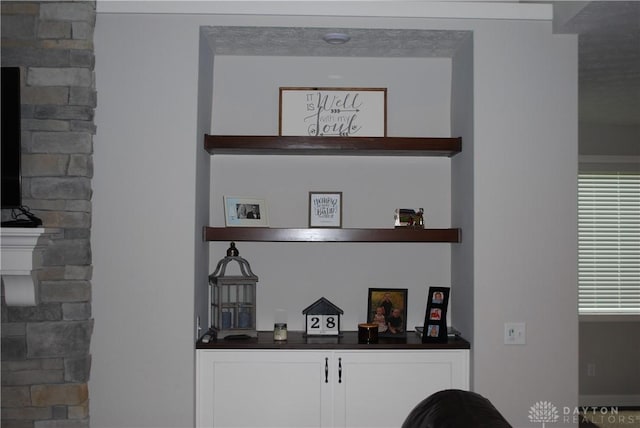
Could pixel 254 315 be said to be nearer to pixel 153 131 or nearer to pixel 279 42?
pixel 153 131

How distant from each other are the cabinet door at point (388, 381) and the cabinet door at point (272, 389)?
97mm

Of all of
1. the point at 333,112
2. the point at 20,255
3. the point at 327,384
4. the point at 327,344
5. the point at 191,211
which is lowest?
the point at 327,384

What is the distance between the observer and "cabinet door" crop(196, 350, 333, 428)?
3.21 m

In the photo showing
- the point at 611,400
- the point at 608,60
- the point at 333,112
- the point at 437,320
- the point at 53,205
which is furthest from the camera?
the point at 611,400

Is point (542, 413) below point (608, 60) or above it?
below

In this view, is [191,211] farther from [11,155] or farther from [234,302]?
[11,155]

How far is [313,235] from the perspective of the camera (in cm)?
334

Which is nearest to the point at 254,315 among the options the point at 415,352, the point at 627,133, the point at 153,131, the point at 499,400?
the point at 415,352

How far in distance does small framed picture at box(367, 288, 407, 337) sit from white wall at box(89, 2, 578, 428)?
47 centimetres

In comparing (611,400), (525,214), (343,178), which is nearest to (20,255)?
(343,178)

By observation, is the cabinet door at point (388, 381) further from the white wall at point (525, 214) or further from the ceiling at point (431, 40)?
the ceiling at point (431, 40)

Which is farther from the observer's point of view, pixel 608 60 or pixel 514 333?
pixel 608 60

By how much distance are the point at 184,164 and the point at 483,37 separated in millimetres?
1647

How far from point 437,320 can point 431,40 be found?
4.87 ft
